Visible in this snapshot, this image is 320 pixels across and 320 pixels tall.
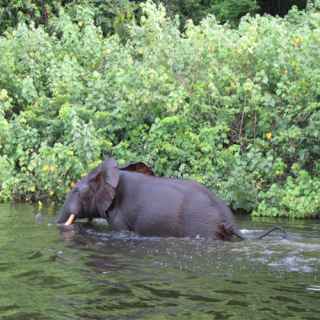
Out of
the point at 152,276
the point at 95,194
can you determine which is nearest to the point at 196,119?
the point at 95,194

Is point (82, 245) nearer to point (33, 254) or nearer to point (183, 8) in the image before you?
point (33, 254)

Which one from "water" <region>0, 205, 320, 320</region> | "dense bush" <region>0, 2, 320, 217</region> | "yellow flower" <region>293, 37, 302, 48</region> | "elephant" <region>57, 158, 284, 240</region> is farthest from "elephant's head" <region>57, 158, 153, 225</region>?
"yellow flower" <region>293, 37, 302, 48</region>

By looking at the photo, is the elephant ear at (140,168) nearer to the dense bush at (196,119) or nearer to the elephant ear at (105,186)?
the elephant ear at (105,186)

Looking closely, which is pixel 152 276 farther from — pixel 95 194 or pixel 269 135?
pixel 269 135

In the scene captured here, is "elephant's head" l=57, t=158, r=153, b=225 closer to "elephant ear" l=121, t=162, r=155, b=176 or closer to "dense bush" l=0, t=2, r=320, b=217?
"elephant ear" l=121, t=162, r=155, b=176

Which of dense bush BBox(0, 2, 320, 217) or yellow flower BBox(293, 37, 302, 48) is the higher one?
yellow flower BBox(293, 37, 302, 48)

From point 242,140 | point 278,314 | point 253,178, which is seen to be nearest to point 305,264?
point 278,314

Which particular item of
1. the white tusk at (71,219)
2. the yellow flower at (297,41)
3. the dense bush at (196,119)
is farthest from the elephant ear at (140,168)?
the yellow flower at (297,41)

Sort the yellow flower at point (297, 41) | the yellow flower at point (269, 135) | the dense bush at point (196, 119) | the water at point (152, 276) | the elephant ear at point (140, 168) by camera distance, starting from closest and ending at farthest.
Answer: the water at point (152, 276) → the elephant ear at point (140, 168) → the dense bush at point (196, 119) → the yellow flower at point (269, 135) → the yellow flower at point (297, 41)

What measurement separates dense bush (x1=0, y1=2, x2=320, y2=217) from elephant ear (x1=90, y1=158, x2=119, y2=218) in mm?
2317

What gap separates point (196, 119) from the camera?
13.4m

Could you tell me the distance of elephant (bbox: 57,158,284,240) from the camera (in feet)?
30.7

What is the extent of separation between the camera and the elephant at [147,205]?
9367 mm

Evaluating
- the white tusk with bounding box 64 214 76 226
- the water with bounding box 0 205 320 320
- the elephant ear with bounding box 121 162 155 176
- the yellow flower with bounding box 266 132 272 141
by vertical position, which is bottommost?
the water with bounding box 0 205 320 320
